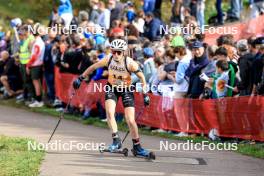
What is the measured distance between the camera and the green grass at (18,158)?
11391mm

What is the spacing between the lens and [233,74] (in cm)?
1577

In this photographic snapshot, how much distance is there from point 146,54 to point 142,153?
5.55 metres

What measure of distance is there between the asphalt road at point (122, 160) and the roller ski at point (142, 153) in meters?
0.09

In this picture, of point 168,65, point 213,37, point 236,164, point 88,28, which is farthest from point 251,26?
point 236,164

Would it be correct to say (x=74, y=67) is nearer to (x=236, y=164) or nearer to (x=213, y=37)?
(x=213, y=37)

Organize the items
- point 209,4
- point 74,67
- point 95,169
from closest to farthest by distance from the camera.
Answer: point 95,169 < point 74,67 < point 209,4

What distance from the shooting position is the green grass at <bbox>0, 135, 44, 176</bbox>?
11391 mm

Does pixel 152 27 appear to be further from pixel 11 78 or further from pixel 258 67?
pixel 258 67

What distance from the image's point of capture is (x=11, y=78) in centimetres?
2403

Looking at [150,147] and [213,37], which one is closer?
[150,147]

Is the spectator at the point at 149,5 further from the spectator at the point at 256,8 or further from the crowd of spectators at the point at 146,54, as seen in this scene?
the spectator at the point at 256,8

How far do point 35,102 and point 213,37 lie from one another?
6.11 m

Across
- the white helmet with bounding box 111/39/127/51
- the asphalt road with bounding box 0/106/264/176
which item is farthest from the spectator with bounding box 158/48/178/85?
the white helmet with bounding box 111/39/127/51

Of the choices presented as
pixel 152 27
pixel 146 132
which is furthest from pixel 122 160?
pixel 152 27
